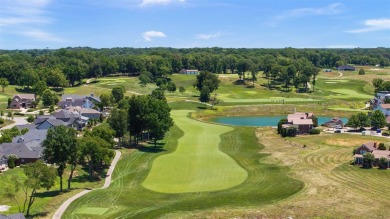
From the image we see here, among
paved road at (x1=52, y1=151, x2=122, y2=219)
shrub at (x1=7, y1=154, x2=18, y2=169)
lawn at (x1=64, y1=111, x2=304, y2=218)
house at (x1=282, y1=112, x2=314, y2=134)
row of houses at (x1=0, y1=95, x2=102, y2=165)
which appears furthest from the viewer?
house at (x1=282, y1=112, x2=314, y2=134)

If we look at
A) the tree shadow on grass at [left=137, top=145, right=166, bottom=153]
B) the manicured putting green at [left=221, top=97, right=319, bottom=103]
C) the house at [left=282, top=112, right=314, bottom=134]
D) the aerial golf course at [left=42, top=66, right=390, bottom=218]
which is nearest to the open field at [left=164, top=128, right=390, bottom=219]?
the aerial golf course at [left=42, top=66, right=390, bottom=218]

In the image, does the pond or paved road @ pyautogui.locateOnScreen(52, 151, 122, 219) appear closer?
paved road @ pyautogui.locateOnScreen(52, 151, 122, 219)

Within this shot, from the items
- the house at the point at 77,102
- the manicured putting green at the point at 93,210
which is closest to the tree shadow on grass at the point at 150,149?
the manicured putting green at the point at 93,210

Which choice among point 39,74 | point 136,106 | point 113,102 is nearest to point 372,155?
point 136,106

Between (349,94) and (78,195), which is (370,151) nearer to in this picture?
(78,195)

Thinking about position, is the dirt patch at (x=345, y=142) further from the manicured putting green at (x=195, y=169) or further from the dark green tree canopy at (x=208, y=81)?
the dark green tree canopy at (x=208, y=81)

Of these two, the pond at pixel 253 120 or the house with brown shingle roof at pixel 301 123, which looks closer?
the house with brown shingle roof at pixel 301 123

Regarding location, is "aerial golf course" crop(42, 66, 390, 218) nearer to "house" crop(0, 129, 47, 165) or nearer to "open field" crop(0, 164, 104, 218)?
"open field" crop(0, 164, 104, 218)
